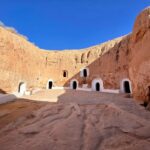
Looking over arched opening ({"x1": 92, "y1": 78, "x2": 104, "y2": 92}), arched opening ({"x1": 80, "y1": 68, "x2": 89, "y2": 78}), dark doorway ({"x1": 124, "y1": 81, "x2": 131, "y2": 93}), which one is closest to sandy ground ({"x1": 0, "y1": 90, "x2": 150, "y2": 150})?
dark doorway ({"x1": 124, "y1": 81, "x2": 131, "y2": 93})

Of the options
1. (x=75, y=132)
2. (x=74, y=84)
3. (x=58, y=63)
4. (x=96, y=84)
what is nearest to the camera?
(x=75, y=132)

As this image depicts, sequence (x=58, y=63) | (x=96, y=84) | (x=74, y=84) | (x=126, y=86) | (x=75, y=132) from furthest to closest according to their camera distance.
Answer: (x=58, y=63), (x=74, y=84), (x=96, y=84), (x=126, y=86), (x=75, y=132)

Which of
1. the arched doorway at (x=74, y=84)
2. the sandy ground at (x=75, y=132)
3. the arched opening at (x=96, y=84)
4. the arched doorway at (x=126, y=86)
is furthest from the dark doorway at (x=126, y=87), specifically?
the sandy ground at (x=75, y=132)

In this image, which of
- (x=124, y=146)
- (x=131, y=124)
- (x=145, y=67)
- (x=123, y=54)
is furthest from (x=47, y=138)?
(x=123, y=54)

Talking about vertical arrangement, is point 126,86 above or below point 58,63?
below

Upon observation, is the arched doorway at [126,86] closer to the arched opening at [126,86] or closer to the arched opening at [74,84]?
the arched opening at [126,86]

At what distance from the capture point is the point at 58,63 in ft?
88.9

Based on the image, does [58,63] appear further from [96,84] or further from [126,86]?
[126,86]

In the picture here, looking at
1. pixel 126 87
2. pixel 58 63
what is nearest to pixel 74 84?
pixel 58 63

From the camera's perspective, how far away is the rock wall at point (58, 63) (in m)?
19.2

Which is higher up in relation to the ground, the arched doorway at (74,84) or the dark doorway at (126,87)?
the arched doorway at (74,84)

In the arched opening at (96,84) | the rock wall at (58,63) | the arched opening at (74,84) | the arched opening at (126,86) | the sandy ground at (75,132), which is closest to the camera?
the sandy ground at (75,132)

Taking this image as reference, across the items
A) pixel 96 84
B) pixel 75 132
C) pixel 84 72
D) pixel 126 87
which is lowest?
pixel 75 132

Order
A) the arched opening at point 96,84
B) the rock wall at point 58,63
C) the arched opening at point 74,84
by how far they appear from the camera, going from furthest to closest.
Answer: the arched opening at point 74,84 → the arched opening at point 96,84 → the rock wall at point 58,63
